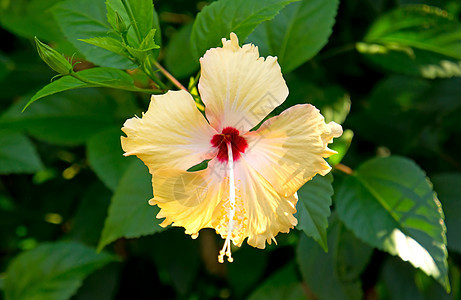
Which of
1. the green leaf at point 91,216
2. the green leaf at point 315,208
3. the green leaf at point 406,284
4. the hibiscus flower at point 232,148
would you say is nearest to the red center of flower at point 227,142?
the hibiscus flower at point 232,148

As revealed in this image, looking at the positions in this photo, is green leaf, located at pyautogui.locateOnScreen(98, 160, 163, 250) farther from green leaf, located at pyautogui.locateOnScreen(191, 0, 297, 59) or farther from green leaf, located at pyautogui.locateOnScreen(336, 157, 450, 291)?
green leaf, located at pyautogui.locateOnScreen(336, 157, 450, 291)

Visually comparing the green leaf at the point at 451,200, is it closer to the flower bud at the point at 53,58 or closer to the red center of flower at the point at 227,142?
the red center of flower at the point at 227,142

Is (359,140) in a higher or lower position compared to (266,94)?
lower

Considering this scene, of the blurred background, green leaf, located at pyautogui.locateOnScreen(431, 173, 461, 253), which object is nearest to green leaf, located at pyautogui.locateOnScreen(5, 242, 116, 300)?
the blurred background

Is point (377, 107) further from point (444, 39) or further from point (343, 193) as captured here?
point (343, 193)

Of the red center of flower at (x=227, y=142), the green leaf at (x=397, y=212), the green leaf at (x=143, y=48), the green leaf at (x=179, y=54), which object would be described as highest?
the green leaf at (x=143, y=48)

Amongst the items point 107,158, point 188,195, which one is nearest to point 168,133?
point 188,195

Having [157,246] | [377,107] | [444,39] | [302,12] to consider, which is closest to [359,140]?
[377,107]
